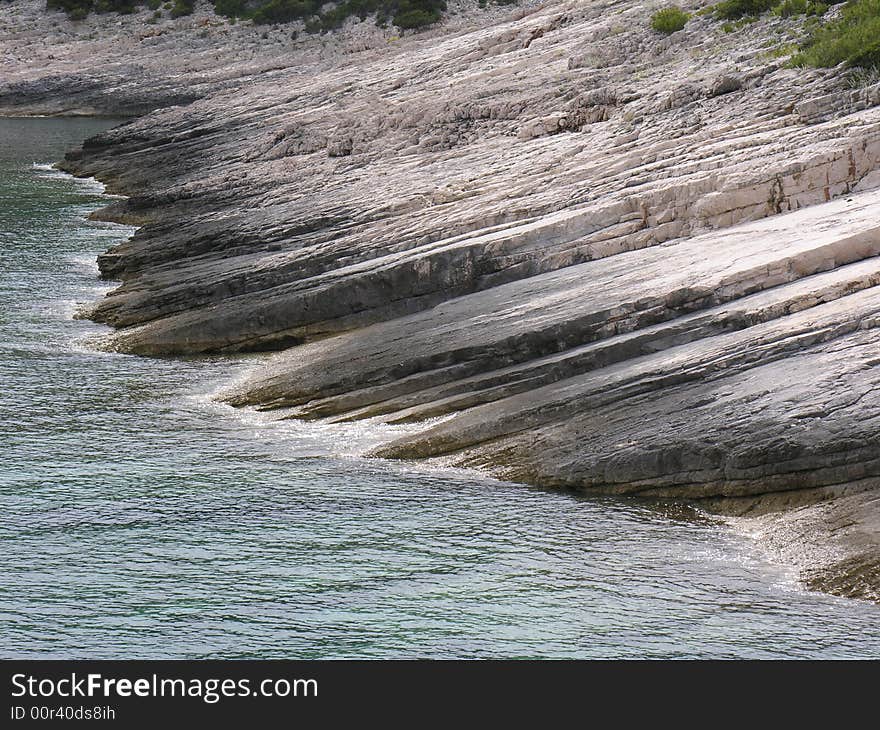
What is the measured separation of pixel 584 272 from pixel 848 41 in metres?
14.1

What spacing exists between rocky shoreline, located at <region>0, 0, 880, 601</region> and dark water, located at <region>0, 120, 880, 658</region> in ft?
4.81

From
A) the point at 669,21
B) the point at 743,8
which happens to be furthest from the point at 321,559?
the point at 669,21

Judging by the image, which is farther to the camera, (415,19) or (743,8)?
(415,19)

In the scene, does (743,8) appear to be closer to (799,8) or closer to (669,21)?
(799,8)

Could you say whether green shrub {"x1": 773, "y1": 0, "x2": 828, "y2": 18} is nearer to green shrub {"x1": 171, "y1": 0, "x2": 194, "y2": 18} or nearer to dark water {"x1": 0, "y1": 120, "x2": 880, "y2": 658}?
dark water {"x1": 0, "y1": 120, "x2": 880, "y2": 658}

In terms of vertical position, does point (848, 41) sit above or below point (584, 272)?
above

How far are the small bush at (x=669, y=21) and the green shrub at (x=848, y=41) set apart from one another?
813 cm

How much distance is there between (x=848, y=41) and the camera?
41.9 metres

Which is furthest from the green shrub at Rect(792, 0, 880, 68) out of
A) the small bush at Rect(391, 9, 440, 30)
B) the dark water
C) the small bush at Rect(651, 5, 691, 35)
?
the small bush at Rect(391, 9, 440, 30)

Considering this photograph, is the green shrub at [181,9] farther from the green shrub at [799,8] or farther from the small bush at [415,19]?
the green shrub at [799,8]

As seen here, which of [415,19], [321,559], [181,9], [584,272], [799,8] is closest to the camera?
[321,559]

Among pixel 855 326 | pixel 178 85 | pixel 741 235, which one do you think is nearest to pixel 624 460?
pixel 855 326

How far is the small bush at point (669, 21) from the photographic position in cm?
5500
